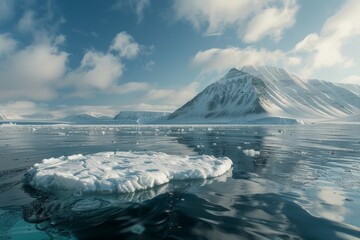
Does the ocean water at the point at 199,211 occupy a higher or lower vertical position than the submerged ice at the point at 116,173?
lower

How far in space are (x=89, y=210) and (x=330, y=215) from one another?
829 cm

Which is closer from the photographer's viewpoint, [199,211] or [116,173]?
[199,211]

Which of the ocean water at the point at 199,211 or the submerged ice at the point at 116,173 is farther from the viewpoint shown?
the submerged ice at the point at 116,173

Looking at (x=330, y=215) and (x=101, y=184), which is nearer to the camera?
(x=330, y=215)

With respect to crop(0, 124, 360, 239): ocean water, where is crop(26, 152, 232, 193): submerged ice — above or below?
above

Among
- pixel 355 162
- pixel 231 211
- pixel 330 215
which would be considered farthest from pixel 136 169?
pixel 355 162

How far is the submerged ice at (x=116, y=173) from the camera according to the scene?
1309 cm

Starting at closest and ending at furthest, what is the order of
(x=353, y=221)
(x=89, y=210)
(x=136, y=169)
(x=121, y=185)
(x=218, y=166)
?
(x=353, y=221)
(x=89, y=210)
(x=121, y=185)
(x=136, y=169)
(x=218, y=166)

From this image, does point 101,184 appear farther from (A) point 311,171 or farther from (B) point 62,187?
(A) point 311,171

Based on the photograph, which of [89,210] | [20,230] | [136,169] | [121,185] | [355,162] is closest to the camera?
[20,230]

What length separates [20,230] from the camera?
865 cm

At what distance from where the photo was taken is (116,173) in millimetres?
15078

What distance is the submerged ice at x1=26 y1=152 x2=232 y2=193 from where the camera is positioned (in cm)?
1309

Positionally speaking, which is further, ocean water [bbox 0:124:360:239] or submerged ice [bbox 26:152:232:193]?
submerged ice [bbox 26:152:232:193]
